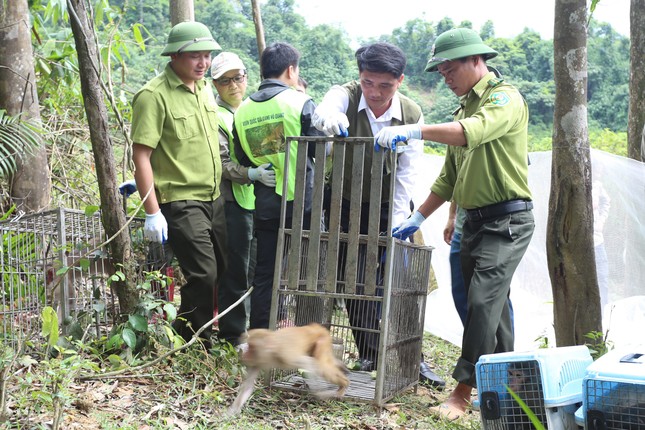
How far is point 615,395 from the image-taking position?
2375mm

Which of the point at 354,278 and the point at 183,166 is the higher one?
the point at 183,166

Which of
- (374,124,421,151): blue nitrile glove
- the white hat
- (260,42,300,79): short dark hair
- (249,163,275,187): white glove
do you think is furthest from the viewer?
the white hat

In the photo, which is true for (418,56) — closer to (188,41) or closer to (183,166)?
(188,41)

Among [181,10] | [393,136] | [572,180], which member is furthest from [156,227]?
[181,10]

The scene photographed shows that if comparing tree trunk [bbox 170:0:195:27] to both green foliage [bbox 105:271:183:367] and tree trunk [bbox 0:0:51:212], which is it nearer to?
tree trunk [bbox 0:0:51:212]

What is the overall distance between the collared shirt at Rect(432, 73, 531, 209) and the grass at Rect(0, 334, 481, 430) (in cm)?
110

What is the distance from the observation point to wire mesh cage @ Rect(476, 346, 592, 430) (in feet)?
8.97

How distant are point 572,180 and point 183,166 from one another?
205 centimetres

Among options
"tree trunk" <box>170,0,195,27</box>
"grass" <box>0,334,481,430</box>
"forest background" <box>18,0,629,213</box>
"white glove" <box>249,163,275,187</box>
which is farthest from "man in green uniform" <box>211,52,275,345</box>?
"forest background" <box>18,0,629,213</box>

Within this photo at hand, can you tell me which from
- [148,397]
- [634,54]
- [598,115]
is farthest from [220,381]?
[598,115]

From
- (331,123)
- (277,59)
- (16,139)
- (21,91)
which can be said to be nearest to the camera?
(331,123)

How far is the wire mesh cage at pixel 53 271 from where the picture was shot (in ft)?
12.3

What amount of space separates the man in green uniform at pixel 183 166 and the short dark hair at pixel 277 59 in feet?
1.24

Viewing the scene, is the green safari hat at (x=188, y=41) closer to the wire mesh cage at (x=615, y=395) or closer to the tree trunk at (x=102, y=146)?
the tree trunk at (x=102, y=146)
